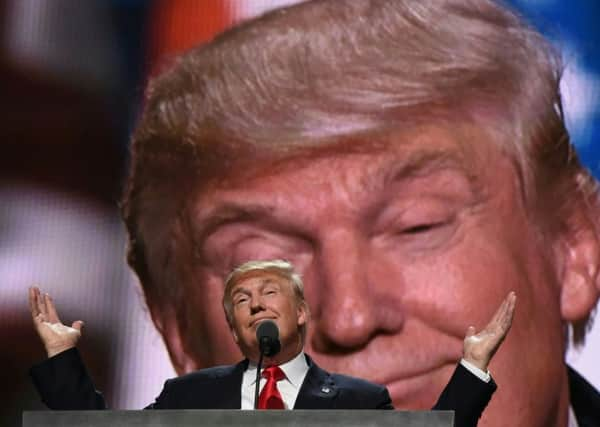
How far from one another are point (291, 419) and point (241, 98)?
2031mm

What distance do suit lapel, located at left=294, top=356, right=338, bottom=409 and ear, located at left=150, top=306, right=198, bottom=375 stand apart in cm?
155

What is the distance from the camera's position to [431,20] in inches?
173

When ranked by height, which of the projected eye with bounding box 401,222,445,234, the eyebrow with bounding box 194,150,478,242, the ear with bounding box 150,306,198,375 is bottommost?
the ear with bounding box 150,306,198,375

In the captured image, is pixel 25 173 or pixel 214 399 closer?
pixel 214 399

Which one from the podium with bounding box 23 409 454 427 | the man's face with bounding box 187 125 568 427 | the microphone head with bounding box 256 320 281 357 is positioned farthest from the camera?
the man's face with bounding box 187 125 568 427

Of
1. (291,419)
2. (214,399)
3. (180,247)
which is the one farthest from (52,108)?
(291,419)

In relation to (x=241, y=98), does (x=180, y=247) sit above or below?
below

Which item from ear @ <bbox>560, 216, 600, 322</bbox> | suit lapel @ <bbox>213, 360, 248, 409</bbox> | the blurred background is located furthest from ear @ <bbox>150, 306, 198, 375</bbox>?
suit lapel @ <bbox>213, 360, 248, 409</bbox>

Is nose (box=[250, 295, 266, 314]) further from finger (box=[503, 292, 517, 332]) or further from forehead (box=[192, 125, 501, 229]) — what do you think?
forehead (box=[192, 125, 501, 229])

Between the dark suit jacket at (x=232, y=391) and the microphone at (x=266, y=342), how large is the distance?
0.15 m

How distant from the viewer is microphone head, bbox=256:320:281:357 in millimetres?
2779

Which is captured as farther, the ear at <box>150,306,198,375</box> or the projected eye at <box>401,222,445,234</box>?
the ear at <box>150,306,198,375</box>

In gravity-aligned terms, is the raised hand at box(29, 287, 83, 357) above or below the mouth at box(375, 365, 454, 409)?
above

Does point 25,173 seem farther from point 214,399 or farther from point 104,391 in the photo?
point 214,399
